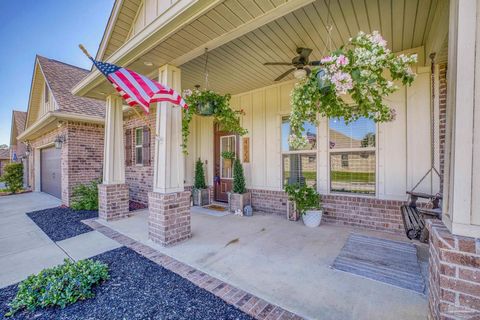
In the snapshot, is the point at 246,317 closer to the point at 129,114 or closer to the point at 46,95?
the point at 129,114

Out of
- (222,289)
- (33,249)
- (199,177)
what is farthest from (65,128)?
(222,289)

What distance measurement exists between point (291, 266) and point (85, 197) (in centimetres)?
624

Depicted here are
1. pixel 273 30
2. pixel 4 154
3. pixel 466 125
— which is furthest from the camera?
pixel 4 154

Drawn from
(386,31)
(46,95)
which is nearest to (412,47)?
(386,31)

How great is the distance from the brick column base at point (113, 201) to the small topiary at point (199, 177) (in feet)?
6.29

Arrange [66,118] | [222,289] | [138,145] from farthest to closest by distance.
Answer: [138,145] < [66,118] < [222,289]

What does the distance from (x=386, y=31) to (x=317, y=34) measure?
1.04 m

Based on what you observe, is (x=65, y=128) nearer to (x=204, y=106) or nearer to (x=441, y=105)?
(x=204, y=106)

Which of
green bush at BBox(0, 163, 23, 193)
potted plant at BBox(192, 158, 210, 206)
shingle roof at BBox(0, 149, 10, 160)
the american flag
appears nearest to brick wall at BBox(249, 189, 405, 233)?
potted plant at BBox(192, 158, 210, 206)

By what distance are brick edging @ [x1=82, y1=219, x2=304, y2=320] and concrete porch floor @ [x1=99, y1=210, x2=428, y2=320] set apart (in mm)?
78

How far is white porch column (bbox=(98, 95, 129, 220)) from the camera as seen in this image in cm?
481

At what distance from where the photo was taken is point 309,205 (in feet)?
14.0

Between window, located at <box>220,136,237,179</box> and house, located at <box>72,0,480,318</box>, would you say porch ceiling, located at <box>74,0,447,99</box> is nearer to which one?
house, located at <box>72,0,480,318</box>

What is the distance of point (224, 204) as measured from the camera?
6.21 meters
